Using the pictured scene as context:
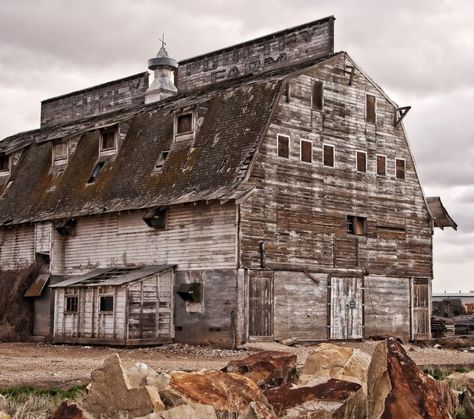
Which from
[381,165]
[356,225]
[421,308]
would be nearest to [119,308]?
[356,225]

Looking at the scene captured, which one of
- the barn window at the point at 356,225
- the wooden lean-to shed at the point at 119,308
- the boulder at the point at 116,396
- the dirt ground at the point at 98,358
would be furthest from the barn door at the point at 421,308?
the boulder at the point at 116,396

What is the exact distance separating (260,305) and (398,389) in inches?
687

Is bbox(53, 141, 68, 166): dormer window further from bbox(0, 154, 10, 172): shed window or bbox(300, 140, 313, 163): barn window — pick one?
bbox(300, 140, 313, 163): barn window

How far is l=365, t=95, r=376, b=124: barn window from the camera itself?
32531mm

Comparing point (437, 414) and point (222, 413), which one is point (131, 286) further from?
point (437, 414)

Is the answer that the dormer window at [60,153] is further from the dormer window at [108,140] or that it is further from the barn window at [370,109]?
the barn window at [370,109]

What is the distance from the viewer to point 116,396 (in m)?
11.7

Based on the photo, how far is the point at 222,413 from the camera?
11.5 meters

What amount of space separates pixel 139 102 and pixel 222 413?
104 ft

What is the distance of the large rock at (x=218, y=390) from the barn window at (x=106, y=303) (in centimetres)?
1572

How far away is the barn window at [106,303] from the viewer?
92.7 ft

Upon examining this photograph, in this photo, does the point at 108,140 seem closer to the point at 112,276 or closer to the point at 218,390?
the point at 112,276

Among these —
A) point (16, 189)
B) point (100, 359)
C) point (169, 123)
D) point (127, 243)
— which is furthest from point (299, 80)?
point (16, 189)

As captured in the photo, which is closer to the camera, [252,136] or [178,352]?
[178,352]
